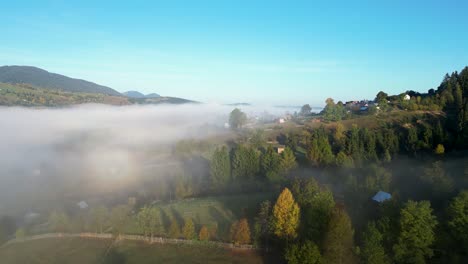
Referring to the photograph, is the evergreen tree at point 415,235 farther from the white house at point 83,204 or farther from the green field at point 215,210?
the white house at point 83,204

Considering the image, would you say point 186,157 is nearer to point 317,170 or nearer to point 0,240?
point 317,170

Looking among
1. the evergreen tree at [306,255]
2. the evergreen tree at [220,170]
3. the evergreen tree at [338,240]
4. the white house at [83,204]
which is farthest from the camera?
the evergreen tree at [220,170]

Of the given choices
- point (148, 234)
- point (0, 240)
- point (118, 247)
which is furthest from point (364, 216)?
point (0, 240)

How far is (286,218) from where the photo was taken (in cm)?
3272

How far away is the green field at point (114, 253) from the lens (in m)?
32.1

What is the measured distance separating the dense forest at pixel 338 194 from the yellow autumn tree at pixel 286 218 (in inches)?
3.7

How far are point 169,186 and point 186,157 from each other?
20875 mm

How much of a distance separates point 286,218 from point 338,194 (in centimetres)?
1269

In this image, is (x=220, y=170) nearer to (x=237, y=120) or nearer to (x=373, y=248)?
(x=373, y=248)

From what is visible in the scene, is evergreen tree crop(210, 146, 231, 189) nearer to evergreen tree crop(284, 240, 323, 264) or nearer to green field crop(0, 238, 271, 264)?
green field crop(0, 238, 271, 264)

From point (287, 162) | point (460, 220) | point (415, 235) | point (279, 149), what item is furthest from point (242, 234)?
point (279, 149)

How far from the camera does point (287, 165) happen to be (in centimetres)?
5984

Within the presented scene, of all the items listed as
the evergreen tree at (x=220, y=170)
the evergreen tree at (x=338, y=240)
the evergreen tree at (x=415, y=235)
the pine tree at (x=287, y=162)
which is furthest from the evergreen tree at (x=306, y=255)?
the pine tree at (x=287, y=162)

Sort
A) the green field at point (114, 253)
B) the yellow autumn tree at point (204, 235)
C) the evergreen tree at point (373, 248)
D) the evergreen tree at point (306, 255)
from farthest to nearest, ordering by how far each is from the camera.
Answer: the yellow autumn tree at point (204, 235)
the green field at point (114, 253)
the evergreen tree at point (306, 255)
the evergreen tree at point (373, 248)
